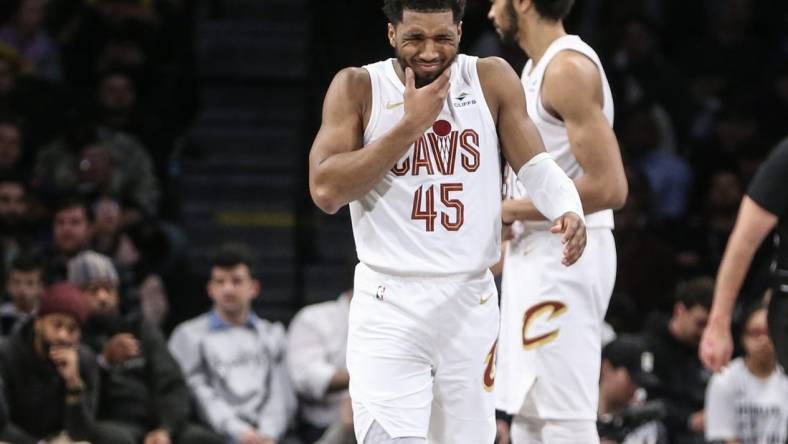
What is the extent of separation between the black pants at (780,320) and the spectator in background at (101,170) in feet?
18.9

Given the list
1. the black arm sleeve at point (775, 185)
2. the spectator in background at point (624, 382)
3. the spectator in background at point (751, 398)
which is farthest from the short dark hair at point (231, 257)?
the black arm sleeve at point (775, 185)

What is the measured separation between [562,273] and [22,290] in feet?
14.7

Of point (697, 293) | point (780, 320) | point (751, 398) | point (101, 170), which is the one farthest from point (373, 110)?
point (101, 170)

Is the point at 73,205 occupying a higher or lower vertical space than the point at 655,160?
lower

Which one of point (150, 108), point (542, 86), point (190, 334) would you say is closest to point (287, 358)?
point (190, 334)

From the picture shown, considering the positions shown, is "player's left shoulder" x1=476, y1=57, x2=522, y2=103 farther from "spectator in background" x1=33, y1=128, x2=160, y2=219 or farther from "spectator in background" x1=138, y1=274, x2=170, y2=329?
"spectator in background" x1=33, y1=128, x2=160, y2=219

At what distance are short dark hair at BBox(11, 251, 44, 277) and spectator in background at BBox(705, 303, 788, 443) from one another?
402 centimetres

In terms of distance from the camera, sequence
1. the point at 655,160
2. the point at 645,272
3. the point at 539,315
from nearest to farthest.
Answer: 1. the point at 539,315
2. the point at 645,272
3. the point at 655,160

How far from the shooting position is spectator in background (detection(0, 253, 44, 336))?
899 centimetres

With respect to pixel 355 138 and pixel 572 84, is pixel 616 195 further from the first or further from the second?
pixel 355 138

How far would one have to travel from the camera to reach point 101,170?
10.7m

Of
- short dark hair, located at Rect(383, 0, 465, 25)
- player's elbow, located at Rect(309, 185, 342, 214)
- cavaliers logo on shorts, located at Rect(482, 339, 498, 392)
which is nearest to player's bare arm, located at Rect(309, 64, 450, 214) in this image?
player's elbow, located at Rect(309, 185, 342, 214)

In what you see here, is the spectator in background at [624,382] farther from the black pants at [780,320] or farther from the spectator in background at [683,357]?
the black pants at [780,320]

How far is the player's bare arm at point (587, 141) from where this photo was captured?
5.41 meters
